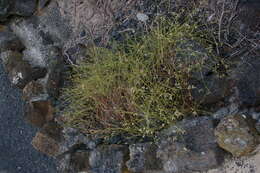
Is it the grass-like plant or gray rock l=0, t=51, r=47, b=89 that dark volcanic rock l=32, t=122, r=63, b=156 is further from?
gray rock l=0, t=51, r=47, b=89

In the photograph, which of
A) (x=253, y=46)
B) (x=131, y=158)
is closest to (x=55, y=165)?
(x=131, y=158)

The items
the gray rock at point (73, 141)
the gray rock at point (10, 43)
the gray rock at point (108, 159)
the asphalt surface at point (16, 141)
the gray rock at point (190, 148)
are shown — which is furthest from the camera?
the gray rock at point (10, 43)

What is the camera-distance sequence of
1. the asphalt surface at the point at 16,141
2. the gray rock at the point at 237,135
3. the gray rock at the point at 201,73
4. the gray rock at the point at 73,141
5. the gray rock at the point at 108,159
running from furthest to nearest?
the asphalt surface at the point at 16,141 → the gray rock at the point at 73,141 → the gray rock at the point at 108,159 → the gray rock at the point at 201,73 → the gray rock at the point at 237,135

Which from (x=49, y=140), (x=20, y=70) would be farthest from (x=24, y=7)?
(x=49, y=140)

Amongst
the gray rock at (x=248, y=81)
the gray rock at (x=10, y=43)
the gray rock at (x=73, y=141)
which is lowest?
the gray rock at (x=73, y=141)

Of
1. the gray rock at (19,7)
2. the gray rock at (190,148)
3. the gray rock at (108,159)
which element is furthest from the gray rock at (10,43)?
the gray rock at (190,148)

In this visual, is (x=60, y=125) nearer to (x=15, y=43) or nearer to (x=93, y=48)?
(x=93, y=48)

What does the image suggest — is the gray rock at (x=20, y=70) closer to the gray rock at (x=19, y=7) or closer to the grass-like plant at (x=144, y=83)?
the gray rock at (x=19, y=7)
